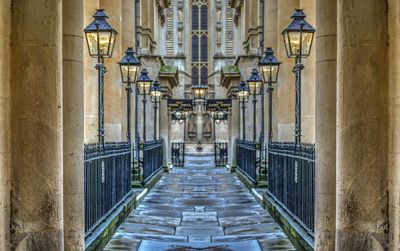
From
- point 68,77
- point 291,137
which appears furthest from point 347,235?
point 291,137

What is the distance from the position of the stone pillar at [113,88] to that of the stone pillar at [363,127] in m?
13.2

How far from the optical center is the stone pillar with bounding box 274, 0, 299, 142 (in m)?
20.5

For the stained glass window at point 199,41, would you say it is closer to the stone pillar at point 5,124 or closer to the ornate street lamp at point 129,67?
the ornate street lamp at point 129,67

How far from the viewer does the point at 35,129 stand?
643 cm

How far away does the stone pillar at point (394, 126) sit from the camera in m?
6.06

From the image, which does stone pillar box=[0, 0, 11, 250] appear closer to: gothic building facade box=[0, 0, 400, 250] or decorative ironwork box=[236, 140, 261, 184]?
gothic building facade box=[0, 0, 400, 250]

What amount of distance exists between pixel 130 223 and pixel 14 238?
6.18 metres

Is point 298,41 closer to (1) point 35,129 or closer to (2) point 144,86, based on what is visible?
(1) point 35,129

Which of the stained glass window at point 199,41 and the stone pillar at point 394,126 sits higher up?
the stained glass window at point 199,41

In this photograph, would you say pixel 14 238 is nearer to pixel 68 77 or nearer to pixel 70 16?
pixel 68 77

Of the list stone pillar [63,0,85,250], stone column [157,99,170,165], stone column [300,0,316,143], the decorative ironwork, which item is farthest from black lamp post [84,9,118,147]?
stone column [157,99,170,165]

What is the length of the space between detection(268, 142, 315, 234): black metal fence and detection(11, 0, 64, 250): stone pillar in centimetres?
379

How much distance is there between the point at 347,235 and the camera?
22.0 feet

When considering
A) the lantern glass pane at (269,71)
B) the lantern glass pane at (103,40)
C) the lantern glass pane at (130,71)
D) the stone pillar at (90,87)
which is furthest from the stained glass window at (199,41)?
the lantern glass pane at (103,40)
